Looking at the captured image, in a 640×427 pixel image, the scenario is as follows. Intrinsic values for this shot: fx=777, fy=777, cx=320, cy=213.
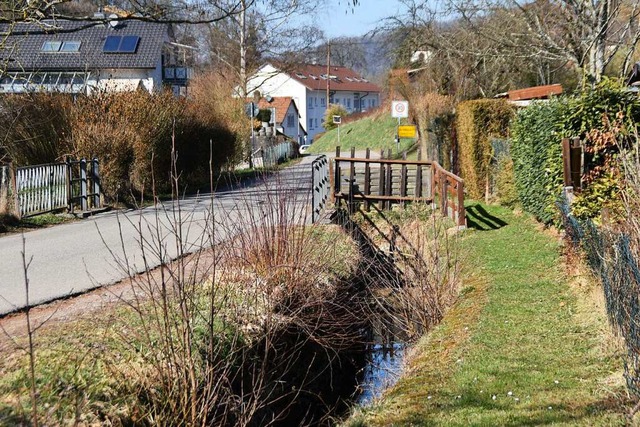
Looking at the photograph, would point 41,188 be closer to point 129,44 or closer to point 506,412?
point 506,412

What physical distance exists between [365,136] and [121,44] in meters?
18.8

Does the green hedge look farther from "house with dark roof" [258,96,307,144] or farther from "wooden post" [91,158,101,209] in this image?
"house with dark roof" [258,96,307,144]

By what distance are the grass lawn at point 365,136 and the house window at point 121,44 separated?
52.0ft

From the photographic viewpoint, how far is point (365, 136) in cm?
5697

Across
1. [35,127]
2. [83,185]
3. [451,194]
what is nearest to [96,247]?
[83,185]

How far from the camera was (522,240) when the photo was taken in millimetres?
13938

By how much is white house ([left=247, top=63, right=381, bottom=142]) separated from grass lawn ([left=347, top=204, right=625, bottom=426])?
6856 cm

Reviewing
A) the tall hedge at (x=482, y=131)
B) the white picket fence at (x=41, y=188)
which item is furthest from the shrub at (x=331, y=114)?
the white picket fence at (x=41, y=188)

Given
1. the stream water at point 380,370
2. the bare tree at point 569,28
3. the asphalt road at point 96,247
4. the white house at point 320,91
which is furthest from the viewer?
the white house at point 320,91

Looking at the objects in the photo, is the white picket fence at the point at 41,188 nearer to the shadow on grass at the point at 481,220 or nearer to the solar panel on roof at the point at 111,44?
the shadow on grass at the point at 481,220

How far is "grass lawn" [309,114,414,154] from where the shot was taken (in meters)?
53.2

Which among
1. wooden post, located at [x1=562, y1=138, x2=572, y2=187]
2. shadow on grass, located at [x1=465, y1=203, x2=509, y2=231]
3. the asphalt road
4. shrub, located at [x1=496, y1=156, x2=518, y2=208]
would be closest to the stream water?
the asphalt road

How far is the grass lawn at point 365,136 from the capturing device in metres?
53.2

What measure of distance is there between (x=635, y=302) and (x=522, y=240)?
855cm
